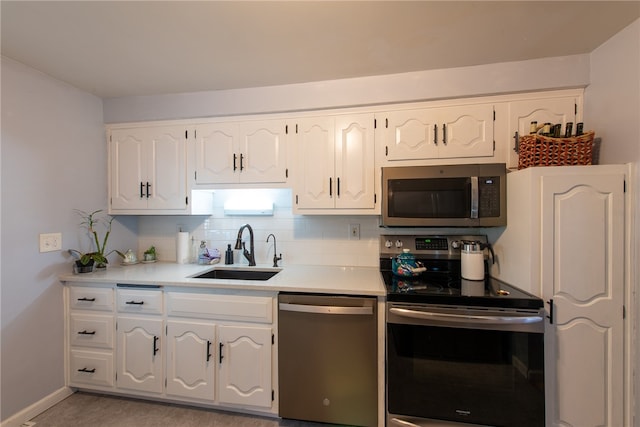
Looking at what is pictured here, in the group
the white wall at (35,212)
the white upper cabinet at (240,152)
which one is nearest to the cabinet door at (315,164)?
the white upper cabinet at (240,152)

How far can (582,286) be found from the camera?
128 cm

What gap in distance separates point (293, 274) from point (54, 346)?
1.75 meters

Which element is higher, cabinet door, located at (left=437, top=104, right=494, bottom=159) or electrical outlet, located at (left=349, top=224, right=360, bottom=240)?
cabinet door, located at (left=437, top=104, right=494, bottom=159)

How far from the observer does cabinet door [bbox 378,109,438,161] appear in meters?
1.76

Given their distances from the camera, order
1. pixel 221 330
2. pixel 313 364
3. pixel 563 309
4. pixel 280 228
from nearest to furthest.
A: 1. pixel 563 309
2. pixel 313 364
3. pixel 221 330
4. pixel 280 228

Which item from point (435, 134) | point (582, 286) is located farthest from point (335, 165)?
point (582, 286)

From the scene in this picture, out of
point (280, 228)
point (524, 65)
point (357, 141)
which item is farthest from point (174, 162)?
point (524, 65)

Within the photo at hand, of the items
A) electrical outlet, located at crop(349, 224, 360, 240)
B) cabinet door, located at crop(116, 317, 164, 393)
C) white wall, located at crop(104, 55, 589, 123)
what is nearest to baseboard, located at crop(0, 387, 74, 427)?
cabinet door, located at crop(116, 317, 164, 393)

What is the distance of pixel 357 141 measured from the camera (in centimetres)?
185

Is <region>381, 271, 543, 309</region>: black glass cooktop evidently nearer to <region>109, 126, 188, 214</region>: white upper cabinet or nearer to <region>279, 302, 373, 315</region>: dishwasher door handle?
<region>279, 302, 373, 315</region>: dishwasher door handle

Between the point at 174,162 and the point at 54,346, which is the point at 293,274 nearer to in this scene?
the point at 174,162

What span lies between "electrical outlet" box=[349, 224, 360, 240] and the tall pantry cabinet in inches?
44.5

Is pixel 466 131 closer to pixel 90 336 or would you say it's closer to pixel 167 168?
pixel 167 168

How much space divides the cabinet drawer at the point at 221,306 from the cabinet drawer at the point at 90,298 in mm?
474
